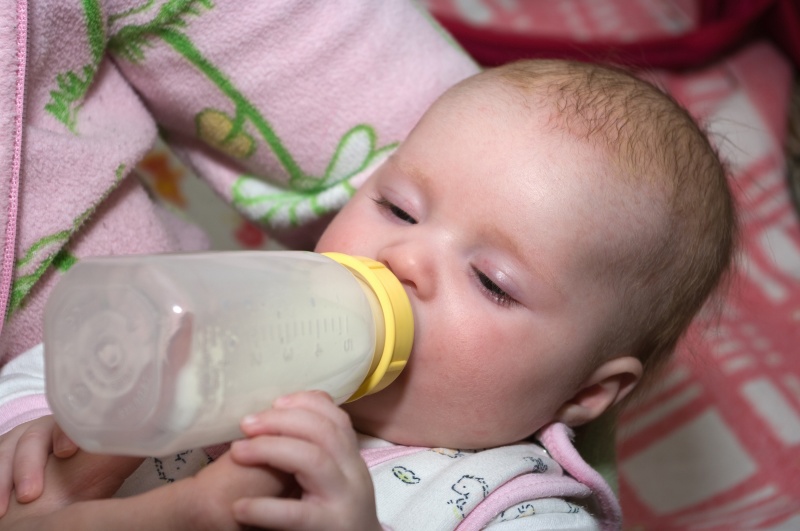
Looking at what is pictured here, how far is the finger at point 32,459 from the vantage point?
75 cm

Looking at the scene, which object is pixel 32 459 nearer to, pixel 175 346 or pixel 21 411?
pixel 21 411

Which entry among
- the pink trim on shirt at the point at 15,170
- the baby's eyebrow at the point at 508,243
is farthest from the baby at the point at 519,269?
the pink trim on shirt at the point at 15,170

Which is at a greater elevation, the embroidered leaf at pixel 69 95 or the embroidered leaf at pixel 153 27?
the embroidered leaf at pixel 153 27

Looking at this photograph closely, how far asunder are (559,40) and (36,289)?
115cm

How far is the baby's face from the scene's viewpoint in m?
0.86

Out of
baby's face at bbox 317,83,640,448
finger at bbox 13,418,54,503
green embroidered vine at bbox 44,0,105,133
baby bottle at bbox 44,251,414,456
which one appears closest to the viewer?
baby bottle at bbox 44,251,414,456

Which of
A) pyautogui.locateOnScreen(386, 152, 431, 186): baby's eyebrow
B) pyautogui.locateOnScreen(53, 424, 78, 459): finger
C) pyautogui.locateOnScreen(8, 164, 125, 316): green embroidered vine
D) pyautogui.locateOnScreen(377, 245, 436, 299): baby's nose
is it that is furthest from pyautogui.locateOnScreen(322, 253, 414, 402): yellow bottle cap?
pyautogui.locateOnScreen(8, 164, 125, 316): green embroidered vine

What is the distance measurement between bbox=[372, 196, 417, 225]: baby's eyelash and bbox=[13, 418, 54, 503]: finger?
1.31ft

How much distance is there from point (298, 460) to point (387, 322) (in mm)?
185

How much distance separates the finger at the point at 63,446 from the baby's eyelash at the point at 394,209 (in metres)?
0.39

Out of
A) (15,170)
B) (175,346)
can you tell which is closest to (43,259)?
(15,170)

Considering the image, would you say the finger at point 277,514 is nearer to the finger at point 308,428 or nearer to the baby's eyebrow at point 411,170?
the finger at point 308,428

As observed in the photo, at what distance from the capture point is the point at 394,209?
0.94 m

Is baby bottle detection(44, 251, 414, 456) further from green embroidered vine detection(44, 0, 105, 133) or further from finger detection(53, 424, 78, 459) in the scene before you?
green embroidered vine detection(44, 0, 105, 133)
